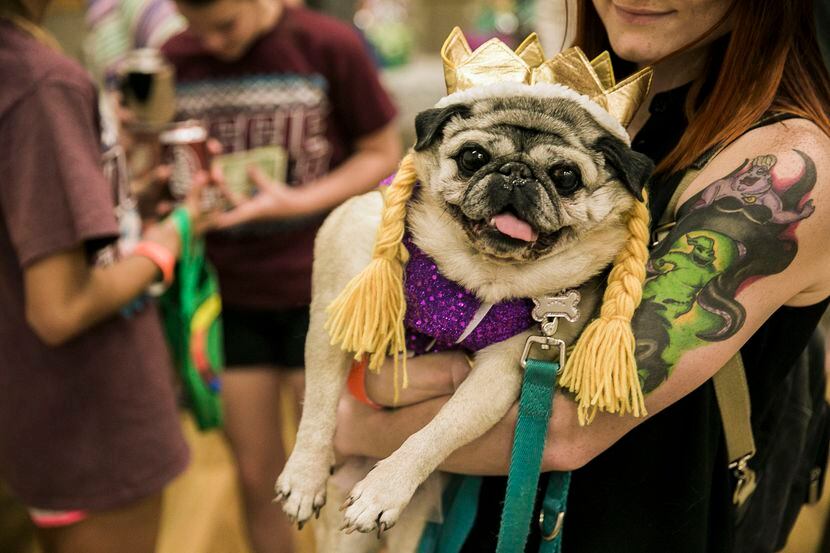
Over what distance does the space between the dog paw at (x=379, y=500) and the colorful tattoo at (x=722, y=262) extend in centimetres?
29

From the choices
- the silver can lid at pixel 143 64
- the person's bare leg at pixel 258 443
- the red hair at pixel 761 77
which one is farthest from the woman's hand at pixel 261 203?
the red hair at pixel 761 77

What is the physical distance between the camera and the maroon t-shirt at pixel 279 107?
1.83m

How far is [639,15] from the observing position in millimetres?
925

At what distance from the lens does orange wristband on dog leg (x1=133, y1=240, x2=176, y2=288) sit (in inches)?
56.4

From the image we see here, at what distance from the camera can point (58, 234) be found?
119cm

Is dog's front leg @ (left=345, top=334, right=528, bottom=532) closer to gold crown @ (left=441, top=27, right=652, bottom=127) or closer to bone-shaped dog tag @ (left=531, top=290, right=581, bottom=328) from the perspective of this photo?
bone-shaped dog tag @ (left=531, top=290, right=581, bottom=328)

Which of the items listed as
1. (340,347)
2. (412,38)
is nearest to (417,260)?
(340,347)

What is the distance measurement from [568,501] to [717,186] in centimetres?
43

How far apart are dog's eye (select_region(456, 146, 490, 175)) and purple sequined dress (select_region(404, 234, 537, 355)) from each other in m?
0.12

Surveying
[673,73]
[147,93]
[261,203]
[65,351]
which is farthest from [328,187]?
[673,73]

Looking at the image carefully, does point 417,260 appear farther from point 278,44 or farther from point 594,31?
point 278,44

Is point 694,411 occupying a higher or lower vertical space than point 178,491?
higher

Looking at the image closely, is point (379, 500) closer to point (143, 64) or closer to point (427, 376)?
point (427, 376)

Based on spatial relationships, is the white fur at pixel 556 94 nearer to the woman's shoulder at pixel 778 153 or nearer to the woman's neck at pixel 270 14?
the woman's shoulder at pixel 778 153
